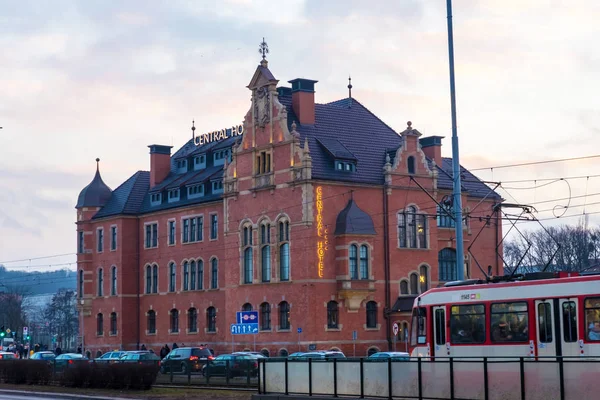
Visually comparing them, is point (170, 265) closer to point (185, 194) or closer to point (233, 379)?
point (185, 194)

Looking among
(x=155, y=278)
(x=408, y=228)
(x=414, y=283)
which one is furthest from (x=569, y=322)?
(x=155, y=278)

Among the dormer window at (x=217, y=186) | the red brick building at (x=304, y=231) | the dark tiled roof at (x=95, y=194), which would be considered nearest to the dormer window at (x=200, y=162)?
the red brick building at (x=304, y=231)

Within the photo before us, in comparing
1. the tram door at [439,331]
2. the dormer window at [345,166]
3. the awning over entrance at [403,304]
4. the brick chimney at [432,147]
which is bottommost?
the tram door at [439,331]

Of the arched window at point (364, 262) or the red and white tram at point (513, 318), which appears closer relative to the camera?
the red and white tram at point (513, 318)

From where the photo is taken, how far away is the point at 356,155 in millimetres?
70125

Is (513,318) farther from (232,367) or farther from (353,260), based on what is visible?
(353,260)

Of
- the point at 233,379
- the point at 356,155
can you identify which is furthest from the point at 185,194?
the point at 233,379

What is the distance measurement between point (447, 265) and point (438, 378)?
47367 mm

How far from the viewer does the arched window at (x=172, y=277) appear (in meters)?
81.9

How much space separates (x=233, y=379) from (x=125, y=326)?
3935cm

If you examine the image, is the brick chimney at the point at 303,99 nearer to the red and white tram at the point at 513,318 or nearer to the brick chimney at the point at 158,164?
the brick chimney at the point at 158,164

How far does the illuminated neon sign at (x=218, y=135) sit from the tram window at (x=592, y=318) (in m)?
52.4

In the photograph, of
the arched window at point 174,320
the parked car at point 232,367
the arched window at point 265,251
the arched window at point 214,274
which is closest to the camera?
the parked car at point 232,367

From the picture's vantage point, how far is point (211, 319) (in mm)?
77375
